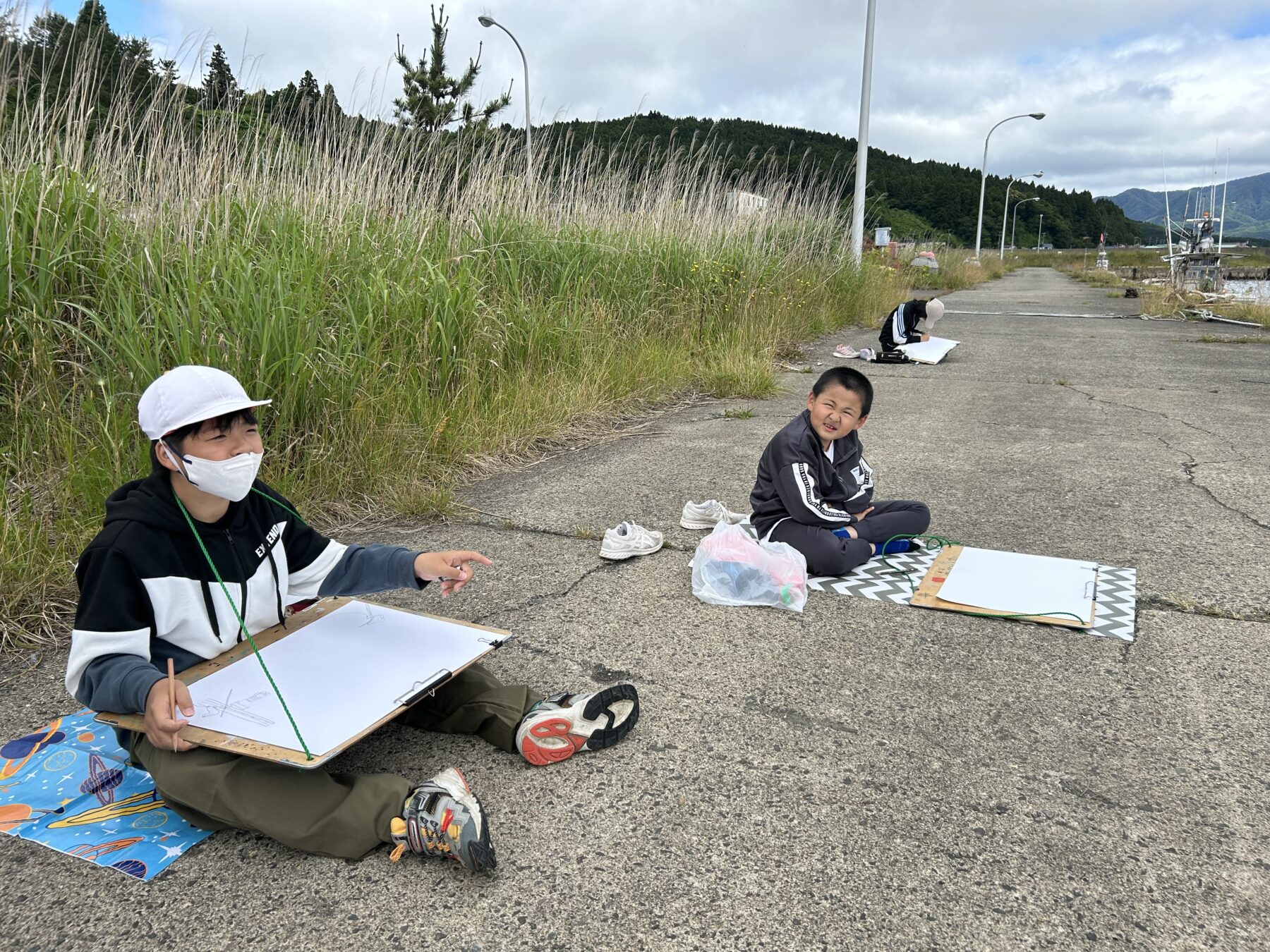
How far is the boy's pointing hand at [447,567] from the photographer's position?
7.32 feet

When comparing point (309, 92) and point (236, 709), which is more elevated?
point (309, 92)

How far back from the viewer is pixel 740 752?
86.7 inches

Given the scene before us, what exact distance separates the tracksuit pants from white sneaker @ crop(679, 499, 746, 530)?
504 mm

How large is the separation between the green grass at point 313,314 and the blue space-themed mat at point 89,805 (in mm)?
687

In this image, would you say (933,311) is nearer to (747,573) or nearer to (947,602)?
(947,602)

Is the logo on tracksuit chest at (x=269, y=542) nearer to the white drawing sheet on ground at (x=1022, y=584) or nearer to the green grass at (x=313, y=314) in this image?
the green grass at (x=313, y=314)

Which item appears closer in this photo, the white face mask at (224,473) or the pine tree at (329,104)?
the white face mask at (224,473)

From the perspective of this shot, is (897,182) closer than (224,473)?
No

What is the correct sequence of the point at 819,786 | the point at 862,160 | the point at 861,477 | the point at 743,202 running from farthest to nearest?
the point at 862,160 < the point at 743,202 < the point at 861,477 < the point at 819,786

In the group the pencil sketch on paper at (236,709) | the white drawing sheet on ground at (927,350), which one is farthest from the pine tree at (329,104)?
the white drawing sheet on ground at (927,350)

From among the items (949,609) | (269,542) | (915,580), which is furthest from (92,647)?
(915,580)

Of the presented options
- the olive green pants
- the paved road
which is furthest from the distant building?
the olive green pants

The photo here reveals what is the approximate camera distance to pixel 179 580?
1.99 meters

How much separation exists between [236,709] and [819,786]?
1313 millimetres
